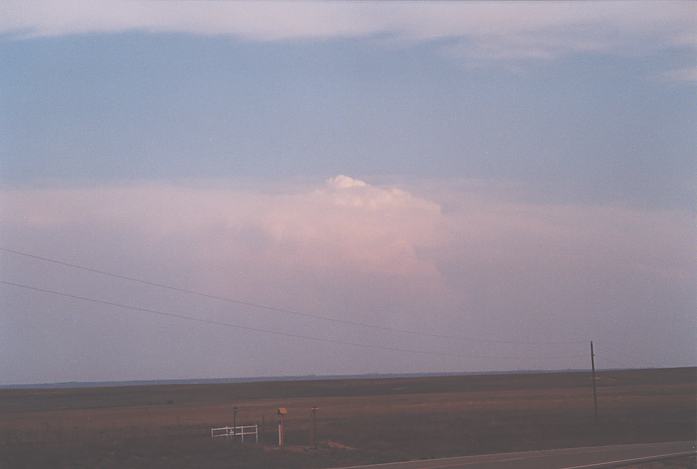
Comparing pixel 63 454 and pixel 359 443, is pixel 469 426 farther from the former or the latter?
pixel 63 454

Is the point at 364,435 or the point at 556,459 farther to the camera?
the point at 364,435

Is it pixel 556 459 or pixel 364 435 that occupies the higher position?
pixel 364 435

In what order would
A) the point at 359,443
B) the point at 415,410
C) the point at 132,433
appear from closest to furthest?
the point at 359,443
the point at 132,433
the point at 415,410

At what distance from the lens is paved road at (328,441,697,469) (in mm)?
30486

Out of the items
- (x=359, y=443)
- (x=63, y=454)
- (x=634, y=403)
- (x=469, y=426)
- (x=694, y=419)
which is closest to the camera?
(x=63, y=454)

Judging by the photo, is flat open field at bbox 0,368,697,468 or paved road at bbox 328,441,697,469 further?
flat open field at bbox 0,368,697,468

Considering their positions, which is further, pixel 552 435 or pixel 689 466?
pixel 552 435

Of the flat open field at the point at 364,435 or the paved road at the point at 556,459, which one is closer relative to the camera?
the paved road at the point at 556,459

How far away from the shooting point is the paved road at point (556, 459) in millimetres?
30486

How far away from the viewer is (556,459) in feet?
109

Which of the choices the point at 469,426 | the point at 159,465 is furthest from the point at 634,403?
the point at 159,465

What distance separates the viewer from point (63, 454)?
34.6 metres

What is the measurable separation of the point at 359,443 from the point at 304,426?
53.7 feet

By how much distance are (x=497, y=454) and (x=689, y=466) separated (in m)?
9.65
